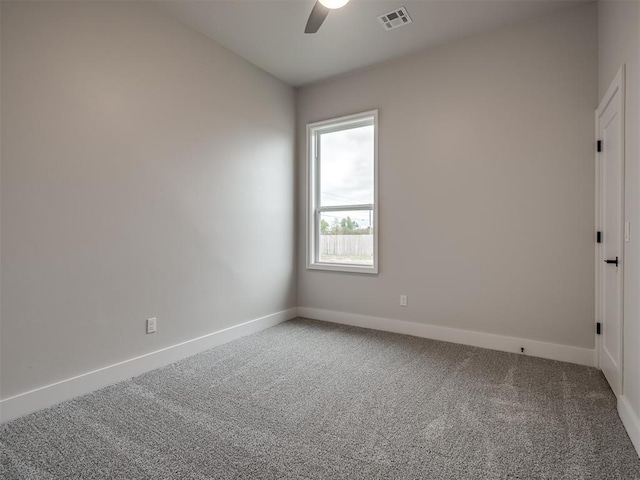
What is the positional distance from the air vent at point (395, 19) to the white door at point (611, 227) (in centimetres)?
162

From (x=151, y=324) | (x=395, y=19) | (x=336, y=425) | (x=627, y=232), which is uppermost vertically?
(x=395, y=19)

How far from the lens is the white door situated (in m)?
2.12

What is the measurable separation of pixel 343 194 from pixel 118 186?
7.89 ft

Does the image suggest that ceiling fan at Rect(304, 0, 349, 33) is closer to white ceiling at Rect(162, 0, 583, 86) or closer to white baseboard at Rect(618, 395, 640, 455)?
white ceiling at Rect(162, 0, 583, 86)

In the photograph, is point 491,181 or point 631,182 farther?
point 491,181

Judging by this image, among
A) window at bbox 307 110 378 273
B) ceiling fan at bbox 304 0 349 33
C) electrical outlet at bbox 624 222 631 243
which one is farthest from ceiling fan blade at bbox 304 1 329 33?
electrical outlet at bbox 624 222 631 243

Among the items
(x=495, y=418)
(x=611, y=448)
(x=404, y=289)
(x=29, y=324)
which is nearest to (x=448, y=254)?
(x=404, y=289)

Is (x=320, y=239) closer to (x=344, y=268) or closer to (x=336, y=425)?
(x=344, y=268)

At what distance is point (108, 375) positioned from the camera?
2496mm

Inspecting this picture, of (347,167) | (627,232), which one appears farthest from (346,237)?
A: (627,232)

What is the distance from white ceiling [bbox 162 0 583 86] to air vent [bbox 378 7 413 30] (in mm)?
46

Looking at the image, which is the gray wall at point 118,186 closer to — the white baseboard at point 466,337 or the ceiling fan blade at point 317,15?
the white baseboard at point 466,337

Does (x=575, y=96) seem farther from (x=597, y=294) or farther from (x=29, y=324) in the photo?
(x=29, y=324)

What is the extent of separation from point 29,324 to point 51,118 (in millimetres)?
1291
